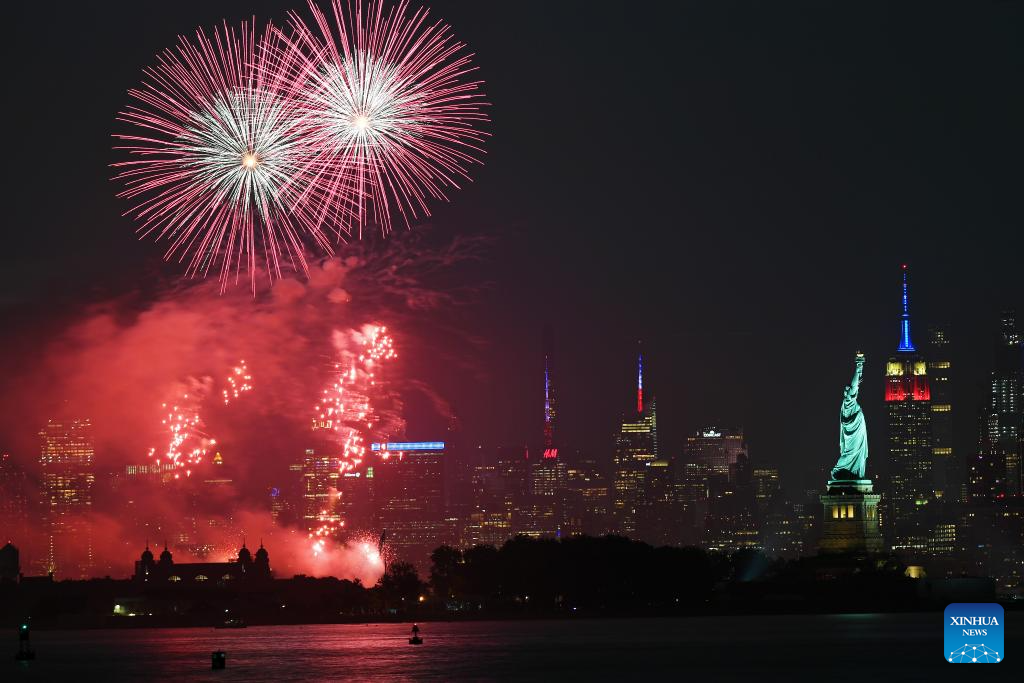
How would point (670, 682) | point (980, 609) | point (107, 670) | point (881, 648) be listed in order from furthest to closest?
point (881, 648) < point (107, 670) < point (670, 682) < point (980, 609)

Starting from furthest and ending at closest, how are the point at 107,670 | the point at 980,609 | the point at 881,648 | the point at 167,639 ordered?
the point at 167,639 < the point at 881,648 < the point at 107,670 < the point at 980,609

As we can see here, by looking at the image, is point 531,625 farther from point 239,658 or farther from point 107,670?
point 107,670

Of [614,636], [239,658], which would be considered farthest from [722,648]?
[239,658]

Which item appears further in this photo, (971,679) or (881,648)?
(881,648)

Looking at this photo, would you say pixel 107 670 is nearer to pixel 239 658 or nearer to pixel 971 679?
pixel 239 658

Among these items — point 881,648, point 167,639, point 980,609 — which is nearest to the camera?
point 980,609

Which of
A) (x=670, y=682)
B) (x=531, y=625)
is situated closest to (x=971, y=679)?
(x=670, y=682)
